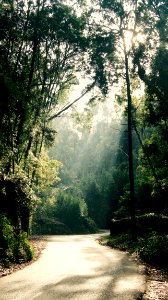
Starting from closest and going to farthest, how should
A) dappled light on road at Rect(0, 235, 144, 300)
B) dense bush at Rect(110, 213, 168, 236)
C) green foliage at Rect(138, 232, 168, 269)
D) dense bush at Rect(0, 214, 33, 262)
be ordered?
dappled light on road at Rect(0, 235, 144, 300), dense bush at Rect(0, 214, 33, 262), green foliage at Rect(138, 232, 168, 269), dense bush at Rect(110, 213, 168, 236)

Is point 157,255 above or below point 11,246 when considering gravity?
below

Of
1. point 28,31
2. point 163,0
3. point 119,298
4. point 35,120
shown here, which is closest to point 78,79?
point 28,31

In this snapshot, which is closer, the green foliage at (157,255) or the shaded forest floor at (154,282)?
the shaded forest floor at (154,282)

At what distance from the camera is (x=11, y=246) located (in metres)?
12.0

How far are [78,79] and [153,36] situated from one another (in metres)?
7.73

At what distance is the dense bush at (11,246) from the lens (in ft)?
37.8

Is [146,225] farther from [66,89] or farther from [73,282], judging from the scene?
[73,282]

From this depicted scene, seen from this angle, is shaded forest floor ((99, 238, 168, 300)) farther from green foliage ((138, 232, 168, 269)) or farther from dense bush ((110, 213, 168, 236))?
dense bush ((110, 213, 168, 236))

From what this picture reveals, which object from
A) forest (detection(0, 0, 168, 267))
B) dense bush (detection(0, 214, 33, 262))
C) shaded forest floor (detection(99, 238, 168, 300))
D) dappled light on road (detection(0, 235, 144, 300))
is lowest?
shaded forest floor (detection(99, 238, 168, 300))

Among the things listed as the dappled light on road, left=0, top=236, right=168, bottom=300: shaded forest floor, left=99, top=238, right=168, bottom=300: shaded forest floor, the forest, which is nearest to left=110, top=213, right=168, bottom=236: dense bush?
the forest

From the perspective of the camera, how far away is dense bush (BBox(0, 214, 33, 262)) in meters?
11.5

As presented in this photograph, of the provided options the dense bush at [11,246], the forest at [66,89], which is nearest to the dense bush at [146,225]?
the forest at [66,89]

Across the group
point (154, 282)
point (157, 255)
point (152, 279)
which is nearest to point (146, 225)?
point (157, 255)

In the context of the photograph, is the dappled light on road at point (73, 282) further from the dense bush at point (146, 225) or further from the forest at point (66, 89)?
the dense bush at point (146, 225)
